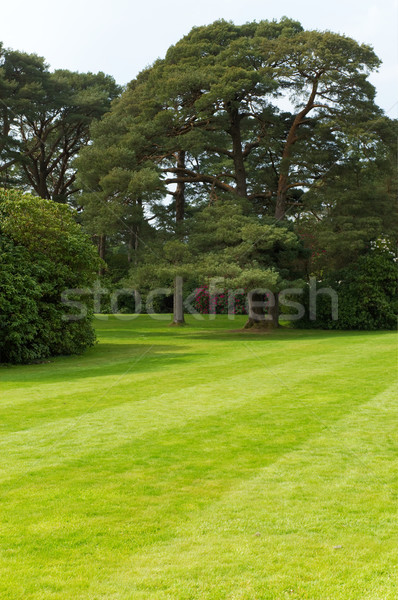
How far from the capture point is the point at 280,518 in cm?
457

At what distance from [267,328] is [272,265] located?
429cm

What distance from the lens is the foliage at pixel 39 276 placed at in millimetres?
15459

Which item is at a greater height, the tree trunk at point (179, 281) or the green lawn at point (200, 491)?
the tree trunk at point (179, 281)

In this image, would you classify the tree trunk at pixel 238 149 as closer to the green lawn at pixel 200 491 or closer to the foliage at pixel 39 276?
the foliage at pixel 39 276

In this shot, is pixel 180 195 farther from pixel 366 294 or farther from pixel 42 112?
pixel 42 112

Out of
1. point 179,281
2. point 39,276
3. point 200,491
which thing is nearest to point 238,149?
point 179,281

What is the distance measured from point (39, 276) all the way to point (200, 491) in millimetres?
13211

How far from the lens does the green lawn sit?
3.68m

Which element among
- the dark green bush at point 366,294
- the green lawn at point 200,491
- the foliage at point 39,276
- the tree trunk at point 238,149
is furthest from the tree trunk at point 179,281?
the green lawn at point 200,491

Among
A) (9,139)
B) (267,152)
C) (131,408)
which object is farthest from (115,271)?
(131,408)

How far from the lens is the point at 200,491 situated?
17.1 feet

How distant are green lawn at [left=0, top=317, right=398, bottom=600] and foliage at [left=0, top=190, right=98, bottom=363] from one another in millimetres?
4399

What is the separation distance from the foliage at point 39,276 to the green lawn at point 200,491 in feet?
14.4

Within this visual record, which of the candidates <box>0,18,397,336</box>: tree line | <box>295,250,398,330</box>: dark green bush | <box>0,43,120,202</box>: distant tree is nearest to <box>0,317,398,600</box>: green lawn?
<box>0,18,397,336</box>: tree line
